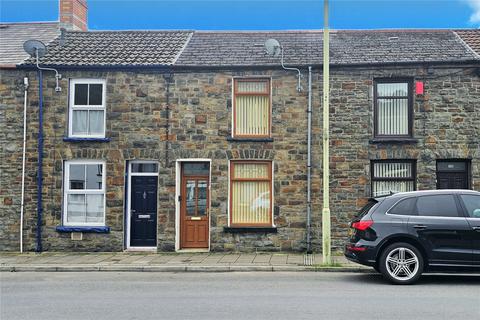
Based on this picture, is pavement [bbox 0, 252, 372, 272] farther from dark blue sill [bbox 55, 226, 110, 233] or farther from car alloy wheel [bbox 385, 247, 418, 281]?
car alloy wheel [bbox 385, 247, 418, 281]

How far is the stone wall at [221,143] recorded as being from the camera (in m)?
15.6

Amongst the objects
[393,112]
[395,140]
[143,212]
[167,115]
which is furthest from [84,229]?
[393,112]

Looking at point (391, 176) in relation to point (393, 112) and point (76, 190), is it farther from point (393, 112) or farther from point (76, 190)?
point (76, 190)

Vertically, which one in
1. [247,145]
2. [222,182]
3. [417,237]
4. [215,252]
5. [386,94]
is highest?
[386,94]

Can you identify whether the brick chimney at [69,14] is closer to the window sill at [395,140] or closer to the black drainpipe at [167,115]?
the black drainpipe at [167,115]

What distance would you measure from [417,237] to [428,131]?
608 cm

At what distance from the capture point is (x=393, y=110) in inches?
626

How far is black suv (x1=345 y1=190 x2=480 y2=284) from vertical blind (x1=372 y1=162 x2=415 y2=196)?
501cm

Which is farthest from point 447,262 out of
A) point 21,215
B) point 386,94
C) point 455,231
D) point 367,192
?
point 21,215

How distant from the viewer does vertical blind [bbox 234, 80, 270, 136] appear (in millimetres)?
16188

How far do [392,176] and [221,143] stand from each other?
5.13m

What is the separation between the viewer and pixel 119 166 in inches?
633

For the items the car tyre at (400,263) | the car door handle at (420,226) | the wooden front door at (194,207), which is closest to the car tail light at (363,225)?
the car tyre at (400,263)

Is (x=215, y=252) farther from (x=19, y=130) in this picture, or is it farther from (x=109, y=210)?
(x=19, y=130)
